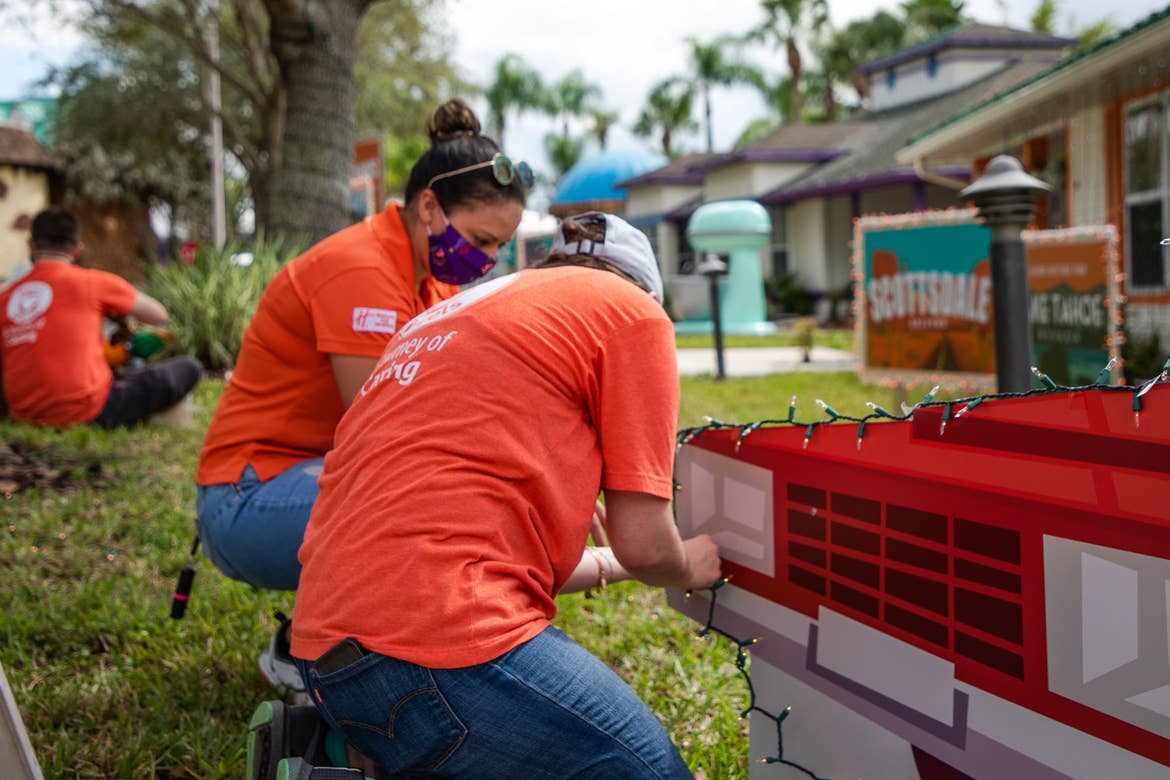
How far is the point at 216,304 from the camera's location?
32.0 feet

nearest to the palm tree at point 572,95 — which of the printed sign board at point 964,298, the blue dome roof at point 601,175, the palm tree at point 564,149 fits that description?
the palm tree at point 564,149

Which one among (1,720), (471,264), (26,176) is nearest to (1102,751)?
(1,720)

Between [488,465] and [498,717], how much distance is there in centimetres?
41

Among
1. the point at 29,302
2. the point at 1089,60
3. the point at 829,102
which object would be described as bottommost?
the point at 29,302

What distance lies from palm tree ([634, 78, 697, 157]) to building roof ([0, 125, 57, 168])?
2966 centimetres

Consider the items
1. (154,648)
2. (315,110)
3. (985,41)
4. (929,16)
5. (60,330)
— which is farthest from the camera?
(929,16)

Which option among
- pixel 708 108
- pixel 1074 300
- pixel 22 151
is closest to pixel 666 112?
pixel 708 108

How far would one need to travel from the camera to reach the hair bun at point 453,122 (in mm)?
2816

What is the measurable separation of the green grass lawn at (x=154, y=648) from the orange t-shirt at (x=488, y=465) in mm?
1081

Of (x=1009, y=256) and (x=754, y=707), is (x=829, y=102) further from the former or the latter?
(x=754, y=707)

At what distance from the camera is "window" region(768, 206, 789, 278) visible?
2769 cm

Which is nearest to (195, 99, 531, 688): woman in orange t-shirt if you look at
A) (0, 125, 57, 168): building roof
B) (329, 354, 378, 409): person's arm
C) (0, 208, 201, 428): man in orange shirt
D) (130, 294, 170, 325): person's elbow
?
(329, 354, 378, 409): person's arm

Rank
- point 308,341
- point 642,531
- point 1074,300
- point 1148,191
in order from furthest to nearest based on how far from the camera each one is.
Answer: point 1148,191
point 1074,300
point 308,341
point 642,531

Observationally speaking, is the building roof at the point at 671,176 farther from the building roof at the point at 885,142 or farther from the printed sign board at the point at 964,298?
the printed sign board at the point at 964,298
